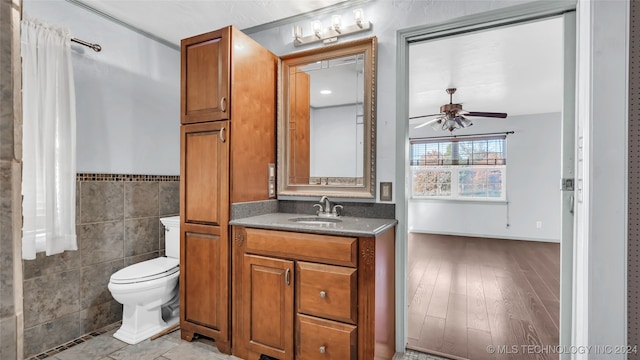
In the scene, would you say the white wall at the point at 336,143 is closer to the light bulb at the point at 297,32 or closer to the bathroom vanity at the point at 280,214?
the bathroom vanity at the point at 280,214

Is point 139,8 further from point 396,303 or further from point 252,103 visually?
point 396,303

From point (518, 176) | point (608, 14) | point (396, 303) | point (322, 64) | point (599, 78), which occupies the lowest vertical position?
point (396, 303)

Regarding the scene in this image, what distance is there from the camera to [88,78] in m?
2.25

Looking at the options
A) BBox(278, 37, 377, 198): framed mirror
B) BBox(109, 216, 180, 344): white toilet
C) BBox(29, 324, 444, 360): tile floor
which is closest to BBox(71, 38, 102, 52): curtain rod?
BBox(278, 37, 377, 198): framed mirror

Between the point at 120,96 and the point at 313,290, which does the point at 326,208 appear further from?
the point at 120,96

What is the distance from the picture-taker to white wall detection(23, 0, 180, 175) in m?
2.20

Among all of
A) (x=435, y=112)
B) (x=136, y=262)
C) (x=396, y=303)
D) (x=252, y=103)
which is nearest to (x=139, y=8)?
(x=252, y=103)

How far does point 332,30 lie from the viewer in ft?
7.43

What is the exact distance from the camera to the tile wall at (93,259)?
1980 mm

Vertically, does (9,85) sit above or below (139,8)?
below

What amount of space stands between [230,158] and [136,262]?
1.38 meters

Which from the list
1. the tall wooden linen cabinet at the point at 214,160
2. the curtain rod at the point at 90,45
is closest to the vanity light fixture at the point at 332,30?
the tall wooden linen cabinet at the point at 214,160

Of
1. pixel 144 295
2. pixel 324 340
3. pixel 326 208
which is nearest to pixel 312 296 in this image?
pixel 324 340

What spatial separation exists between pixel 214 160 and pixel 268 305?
0.99 meters
